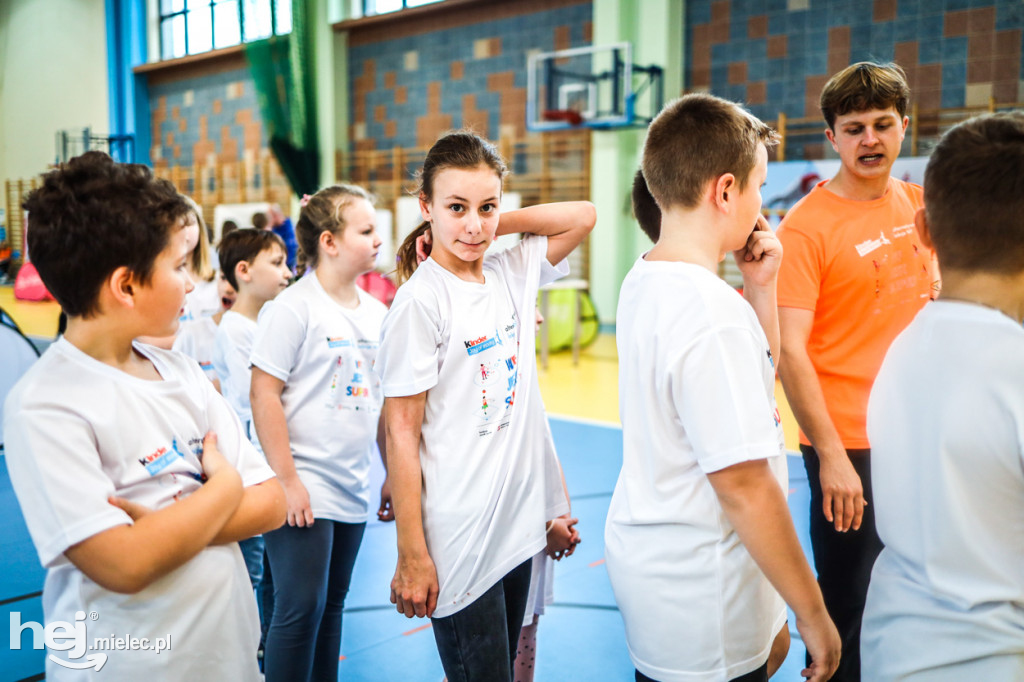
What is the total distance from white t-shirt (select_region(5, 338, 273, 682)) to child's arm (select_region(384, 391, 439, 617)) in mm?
301

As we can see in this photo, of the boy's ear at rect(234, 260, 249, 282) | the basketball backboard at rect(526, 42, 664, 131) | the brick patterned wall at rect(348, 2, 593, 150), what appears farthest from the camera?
the brick patterned wall at rect(348, 2, 593, 150)

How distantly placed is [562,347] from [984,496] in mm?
8883

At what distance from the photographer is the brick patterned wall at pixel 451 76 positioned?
11.3 metres

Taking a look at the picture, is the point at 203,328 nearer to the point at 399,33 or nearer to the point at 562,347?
the point at 562,347

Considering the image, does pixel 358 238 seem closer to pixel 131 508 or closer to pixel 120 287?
pixel 120 287

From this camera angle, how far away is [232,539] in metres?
1.27

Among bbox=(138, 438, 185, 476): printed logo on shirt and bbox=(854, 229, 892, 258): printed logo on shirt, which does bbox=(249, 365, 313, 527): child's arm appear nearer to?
bbox=(138, 438, 185, 476): printed logo on shirt

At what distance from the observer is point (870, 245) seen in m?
1.94

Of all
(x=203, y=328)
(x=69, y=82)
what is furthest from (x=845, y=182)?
(x=69, y=82)

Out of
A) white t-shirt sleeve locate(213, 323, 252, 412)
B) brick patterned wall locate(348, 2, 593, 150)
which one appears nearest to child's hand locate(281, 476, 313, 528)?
white t-shirt sleeve locate(213, 323, 252, 412)

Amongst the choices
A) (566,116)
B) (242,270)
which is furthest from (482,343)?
(566,116)

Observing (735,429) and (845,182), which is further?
(845,182)

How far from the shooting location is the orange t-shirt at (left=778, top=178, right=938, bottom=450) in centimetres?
193

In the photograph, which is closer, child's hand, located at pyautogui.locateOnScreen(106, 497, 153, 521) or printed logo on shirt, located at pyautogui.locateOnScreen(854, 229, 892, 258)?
child's hand, located at pyautogui.locateOnScreen(106, 497, 153, 521)
